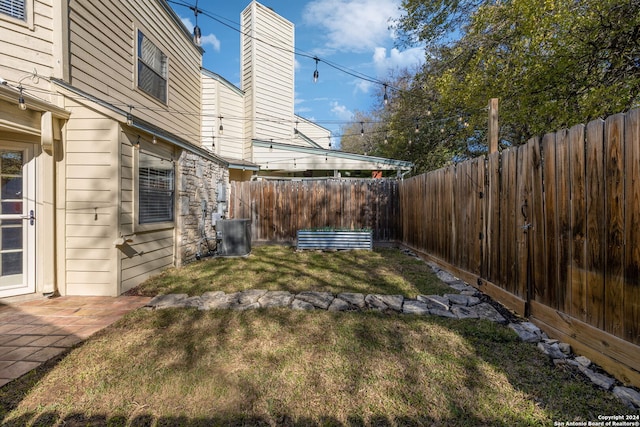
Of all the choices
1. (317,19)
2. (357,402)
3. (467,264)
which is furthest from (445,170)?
(317,19)

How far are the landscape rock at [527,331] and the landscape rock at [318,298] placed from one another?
1923 millimetres

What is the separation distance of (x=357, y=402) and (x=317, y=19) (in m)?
10.9

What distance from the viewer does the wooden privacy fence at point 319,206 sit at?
796 cm

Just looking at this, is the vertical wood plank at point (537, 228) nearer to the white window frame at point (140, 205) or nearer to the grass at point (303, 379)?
the grass at point (303, 379)

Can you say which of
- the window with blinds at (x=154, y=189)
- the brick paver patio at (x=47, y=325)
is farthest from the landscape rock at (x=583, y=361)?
the window with blinds at (x=154, y=189)

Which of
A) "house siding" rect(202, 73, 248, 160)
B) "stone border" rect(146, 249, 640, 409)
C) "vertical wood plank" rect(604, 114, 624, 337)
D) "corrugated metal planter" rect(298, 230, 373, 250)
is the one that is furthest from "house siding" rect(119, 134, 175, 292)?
"vertical wood plank" rect(604, 114, 624, 337)

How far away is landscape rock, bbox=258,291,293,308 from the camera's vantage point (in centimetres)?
345

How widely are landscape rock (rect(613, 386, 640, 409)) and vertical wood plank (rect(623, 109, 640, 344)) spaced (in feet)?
1.01

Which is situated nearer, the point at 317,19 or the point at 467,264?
the point at 467,264

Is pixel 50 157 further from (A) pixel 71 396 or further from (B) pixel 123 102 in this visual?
(A) pixel 71 396

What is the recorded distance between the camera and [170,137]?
4.98m

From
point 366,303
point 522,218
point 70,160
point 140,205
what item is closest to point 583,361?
point 522,218

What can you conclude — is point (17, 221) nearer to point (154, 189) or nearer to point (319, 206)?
point (154, 189)

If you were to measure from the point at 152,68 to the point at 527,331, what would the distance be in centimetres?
735
